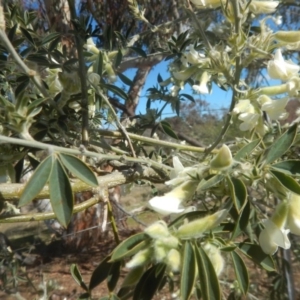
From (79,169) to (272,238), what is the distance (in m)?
0.20

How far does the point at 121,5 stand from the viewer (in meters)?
2.32

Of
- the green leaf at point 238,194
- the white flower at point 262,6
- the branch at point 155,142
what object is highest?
the white flower at point 262,6

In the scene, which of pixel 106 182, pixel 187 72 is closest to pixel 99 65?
pixel 187 72

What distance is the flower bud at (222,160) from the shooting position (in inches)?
15.5

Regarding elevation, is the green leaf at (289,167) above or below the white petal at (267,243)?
above

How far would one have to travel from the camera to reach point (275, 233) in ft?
1.44

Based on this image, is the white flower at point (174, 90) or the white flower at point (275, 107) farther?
the white flower at point (174, 90)

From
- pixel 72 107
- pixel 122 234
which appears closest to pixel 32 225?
pixel 122 234

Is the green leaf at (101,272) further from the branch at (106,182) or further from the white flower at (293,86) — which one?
the white flower at (293,86)

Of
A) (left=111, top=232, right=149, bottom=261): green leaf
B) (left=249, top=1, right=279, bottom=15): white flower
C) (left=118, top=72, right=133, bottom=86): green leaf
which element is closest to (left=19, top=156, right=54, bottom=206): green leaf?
(left=111, top=232, right=149, bottom=261): green leaf

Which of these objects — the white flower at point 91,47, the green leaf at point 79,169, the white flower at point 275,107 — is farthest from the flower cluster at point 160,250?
the white flower at point 91,47

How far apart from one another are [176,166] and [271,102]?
0.47 ft

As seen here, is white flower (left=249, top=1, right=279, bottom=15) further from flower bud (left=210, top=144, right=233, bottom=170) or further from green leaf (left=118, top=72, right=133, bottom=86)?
green leaf (left=118, top=72, right=133, bottom=86)

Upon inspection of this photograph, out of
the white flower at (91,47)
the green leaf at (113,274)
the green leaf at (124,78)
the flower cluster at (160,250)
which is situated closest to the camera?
the flower cluster at (160,250)
